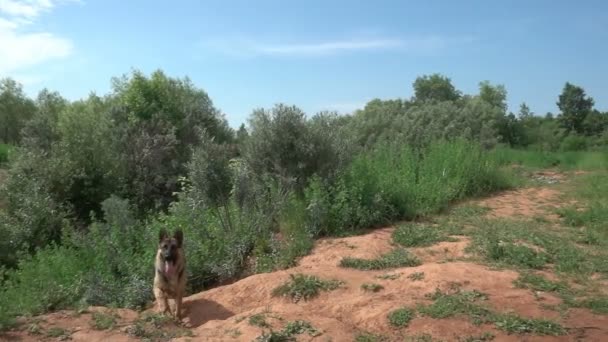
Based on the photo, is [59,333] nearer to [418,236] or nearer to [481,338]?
[481,338]

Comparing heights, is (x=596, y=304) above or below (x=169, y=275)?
below

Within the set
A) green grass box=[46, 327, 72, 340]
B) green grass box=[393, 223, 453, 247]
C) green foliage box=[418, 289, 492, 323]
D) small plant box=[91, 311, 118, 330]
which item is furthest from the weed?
green grass box=[46, 327, 72, 340]

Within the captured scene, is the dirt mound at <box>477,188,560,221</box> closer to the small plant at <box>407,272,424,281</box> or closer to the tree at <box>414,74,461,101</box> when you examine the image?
the small plant at <box>407,272,424,281</box>

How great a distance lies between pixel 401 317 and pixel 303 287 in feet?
5.26

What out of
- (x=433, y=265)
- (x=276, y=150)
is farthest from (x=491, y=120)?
(x=433, y=265)

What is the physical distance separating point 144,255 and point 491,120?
1130 inches

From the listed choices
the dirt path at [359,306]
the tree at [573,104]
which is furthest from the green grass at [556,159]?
the tree at [573,104]

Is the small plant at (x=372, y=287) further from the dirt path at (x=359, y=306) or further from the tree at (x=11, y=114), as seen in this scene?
the tree at (x=11, y=114)

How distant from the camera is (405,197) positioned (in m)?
11.2

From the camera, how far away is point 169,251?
705 cm

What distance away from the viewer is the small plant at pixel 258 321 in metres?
5.67

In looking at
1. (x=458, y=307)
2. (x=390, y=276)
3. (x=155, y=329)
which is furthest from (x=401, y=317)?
(x=155, y=329)

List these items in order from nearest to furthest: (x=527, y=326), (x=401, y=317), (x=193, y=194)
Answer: (x=527, y=326)
(x=401, y=317)
(x=193, y=194)

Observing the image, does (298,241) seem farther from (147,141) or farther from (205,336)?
(147,141)
